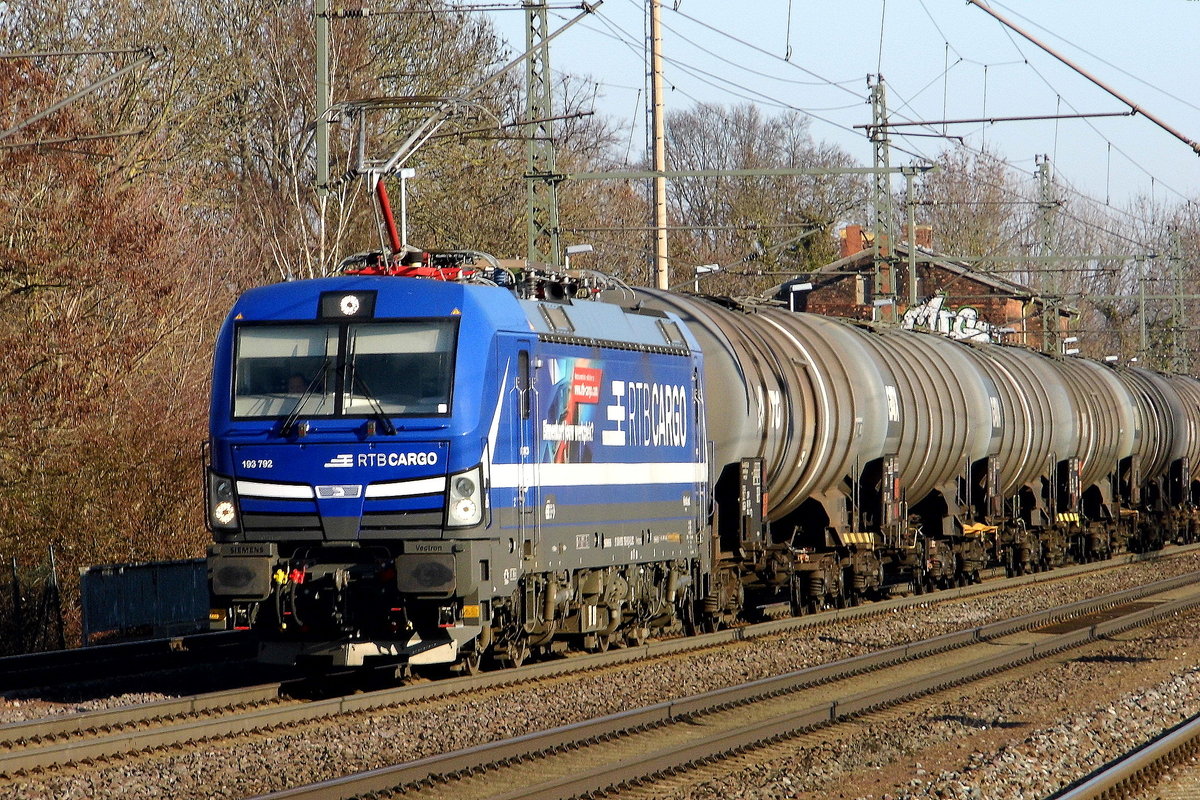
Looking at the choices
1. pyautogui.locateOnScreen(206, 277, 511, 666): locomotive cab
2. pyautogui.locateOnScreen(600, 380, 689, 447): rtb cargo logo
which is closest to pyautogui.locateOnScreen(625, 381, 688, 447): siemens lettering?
pyautogui.locateOnScreen(600, 380, 689, 447): rtb cargo logo

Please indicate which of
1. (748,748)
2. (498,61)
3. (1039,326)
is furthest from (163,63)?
(1039,326)

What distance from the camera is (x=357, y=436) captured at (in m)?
12.3

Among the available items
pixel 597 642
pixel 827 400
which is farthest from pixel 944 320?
pixel 597 642

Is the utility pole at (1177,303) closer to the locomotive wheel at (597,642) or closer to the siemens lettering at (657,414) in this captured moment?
the siemens lettering at (657,414)

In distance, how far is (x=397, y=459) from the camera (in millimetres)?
12266

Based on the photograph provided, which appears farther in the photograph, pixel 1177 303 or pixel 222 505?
pixel 1177 303

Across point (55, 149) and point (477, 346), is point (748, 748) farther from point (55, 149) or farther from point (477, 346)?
point (55, 149)

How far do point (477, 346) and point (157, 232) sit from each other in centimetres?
1258

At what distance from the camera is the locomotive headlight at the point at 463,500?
1220 cm

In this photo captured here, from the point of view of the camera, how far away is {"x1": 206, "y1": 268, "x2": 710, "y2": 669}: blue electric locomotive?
12.3m

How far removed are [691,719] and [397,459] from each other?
300cm

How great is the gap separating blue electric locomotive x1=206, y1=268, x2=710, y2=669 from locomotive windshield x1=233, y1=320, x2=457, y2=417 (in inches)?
0.4

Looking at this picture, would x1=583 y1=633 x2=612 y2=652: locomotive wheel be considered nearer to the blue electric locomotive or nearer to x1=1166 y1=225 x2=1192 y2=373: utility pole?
the blue electric locomotive

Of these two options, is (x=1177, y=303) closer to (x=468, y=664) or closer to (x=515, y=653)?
(x=515, y=653)
